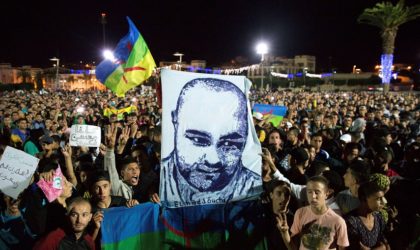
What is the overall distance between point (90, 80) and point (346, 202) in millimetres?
98971

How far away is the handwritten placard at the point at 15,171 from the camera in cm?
336

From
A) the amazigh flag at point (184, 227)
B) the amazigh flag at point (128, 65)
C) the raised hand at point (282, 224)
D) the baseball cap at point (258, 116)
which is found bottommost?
the amazigh flag at point (184, 227)

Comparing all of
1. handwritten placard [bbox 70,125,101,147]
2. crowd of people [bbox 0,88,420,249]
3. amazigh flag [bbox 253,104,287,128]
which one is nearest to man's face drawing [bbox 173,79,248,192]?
crowd of people [bbox 0,88,420,249]

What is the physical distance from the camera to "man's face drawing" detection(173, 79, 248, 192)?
3.40 metres

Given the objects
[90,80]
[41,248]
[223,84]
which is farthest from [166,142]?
[90,80]

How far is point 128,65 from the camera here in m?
6.93

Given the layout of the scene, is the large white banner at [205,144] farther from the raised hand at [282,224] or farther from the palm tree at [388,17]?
the palm tree at [388,17]

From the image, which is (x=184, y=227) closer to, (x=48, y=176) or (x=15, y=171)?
(x=48, y=176)

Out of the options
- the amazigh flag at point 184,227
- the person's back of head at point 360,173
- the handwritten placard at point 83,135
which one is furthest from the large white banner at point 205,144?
the handwritten placard at point 83,135

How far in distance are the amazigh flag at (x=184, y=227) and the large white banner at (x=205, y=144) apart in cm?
11

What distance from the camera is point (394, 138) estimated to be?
25.0 feet

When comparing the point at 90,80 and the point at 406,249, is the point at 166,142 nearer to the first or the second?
the point at 406,249

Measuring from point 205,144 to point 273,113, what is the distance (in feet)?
19.0

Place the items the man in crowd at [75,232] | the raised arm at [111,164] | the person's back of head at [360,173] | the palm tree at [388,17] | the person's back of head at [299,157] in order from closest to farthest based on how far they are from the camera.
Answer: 1. the man in crowd at [75,232]
2. the person's back of head at [360,173]
3. the raised arm at [111,164]
4. the person's back of head at [299,157]
5. the palm tree at [388,17]
